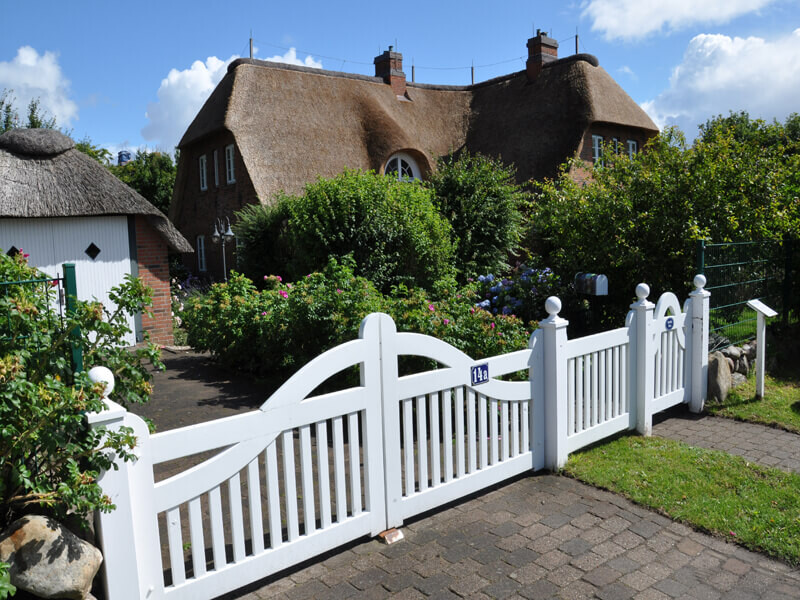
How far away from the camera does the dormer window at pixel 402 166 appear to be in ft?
64.0

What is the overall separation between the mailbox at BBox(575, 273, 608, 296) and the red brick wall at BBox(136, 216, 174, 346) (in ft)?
26.3

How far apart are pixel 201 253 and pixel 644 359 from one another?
55.4 ft

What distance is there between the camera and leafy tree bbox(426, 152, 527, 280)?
1374 cm

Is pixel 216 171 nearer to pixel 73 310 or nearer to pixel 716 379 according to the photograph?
pixel 716 379

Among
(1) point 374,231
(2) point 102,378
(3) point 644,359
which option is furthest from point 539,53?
(2) point 102,378

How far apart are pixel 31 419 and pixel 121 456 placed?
0.38 meters

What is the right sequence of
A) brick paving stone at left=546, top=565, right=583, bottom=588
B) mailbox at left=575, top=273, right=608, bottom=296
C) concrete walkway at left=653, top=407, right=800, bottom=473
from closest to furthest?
brick paving stone at left=546, top=565, right=583, bottom=588 → concrete walkway at left=653, top=407, right=800, bottom=473 → mailbox at left=575, top=273, right=608, bottom=296

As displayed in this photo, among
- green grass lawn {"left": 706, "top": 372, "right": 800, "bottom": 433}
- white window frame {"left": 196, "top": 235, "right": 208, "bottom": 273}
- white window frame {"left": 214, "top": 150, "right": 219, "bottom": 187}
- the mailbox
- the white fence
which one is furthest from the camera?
white window frame {"left": 196, "top": 235, "right": 208, "bottom": 273}

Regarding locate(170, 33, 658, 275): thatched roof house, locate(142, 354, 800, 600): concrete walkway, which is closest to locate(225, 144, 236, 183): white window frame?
locate(170, 33, 658, 275): thatched roof house

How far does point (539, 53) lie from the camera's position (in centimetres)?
2189

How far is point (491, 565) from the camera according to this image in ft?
11.4

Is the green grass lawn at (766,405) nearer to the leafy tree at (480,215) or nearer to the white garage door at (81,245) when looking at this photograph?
the leafy tree at (480,215)

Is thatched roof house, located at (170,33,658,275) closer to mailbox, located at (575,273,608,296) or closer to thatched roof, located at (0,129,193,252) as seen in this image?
thatched roof, located at (0,129,193,252)

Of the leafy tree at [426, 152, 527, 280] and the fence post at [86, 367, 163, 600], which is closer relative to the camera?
the fence post at [86, 367, 163, 600]
